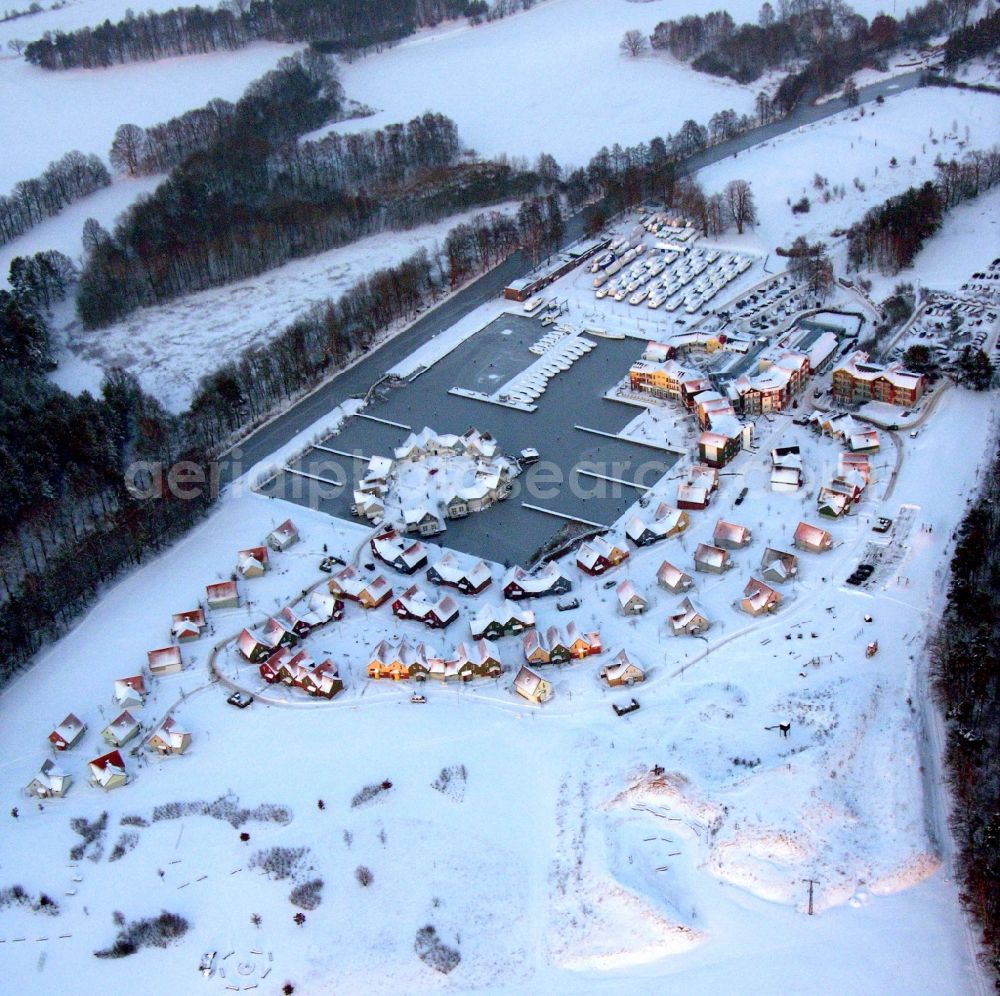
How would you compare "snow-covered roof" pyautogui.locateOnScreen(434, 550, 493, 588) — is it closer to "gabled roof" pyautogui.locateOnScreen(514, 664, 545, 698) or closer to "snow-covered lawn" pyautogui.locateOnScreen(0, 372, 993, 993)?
"snow-covered lawn" pyautogui.locateOnScreen(0, 372, 993, 993)

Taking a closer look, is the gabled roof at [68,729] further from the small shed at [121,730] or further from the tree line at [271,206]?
the tree line at [271,206]

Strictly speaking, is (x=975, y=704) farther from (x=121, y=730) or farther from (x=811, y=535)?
(x=121, y=730)

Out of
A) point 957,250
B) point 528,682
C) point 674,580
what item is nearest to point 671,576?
point 674,580

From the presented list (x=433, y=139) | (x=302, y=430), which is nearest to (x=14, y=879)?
(x=302, y=430)

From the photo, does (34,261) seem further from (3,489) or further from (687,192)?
(687,192)

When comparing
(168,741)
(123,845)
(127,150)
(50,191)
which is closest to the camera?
(123,845)

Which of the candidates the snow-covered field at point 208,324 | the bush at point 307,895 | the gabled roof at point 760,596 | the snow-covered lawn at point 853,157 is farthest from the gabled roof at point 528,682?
the snow-covered lawn at point 853,157
